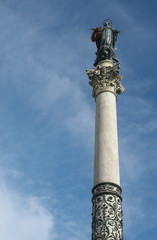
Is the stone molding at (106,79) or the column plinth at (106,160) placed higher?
the stone molding at (106,79)

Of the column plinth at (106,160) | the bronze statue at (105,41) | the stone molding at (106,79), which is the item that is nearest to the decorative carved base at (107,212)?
the column plinth at (106,160)

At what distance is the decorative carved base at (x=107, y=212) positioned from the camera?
1336 centimetres

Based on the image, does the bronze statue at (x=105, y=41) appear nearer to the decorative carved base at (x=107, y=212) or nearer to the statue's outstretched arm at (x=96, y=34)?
the statue's outstretched arm at (x=96, y=34)

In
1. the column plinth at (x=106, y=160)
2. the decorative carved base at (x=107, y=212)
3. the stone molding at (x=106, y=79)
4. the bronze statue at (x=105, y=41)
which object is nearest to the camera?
the decorative carved base at (x=107, y=212)

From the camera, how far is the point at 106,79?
18688mm

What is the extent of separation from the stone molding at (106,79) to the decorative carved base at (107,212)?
560cm

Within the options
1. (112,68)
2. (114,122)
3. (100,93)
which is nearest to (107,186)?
(114,122)

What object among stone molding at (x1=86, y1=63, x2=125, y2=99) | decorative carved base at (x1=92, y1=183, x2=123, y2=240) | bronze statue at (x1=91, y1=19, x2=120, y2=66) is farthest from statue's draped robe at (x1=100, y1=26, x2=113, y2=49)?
decorative carved base at (x1=92, y1=183, x2=123, y2=240)

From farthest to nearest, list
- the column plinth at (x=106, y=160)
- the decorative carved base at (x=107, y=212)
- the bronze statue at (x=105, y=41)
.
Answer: the bronze statue at (x=105, y=41) < the column plinth at (x=106, y=160) < the decorative carved base at (x=107, y=212)

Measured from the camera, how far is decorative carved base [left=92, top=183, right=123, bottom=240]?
13.4 meters

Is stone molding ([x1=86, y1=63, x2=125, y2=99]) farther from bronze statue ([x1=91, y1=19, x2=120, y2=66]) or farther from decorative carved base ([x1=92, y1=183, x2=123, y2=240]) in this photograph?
decorative carved base ([x1=92, y1=183, x2=123, y2=240])

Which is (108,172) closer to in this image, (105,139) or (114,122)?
(105,139)

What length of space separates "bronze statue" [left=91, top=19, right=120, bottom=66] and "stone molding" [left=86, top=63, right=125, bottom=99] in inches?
73.1

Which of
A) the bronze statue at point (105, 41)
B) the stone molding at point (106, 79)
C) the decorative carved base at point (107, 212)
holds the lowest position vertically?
the decorative carved base at point (107, 212)
